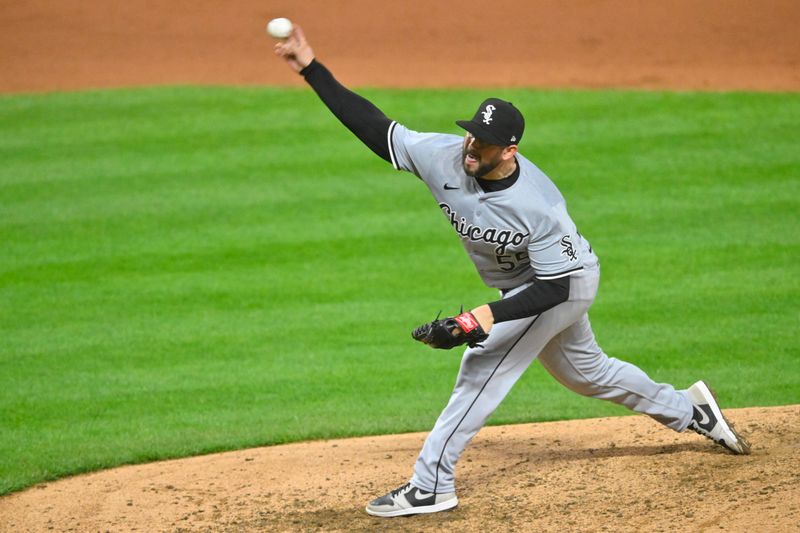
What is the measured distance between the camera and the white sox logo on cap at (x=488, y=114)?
4457 mm

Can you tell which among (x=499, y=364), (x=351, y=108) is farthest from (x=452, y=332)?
(x=351, y=108)

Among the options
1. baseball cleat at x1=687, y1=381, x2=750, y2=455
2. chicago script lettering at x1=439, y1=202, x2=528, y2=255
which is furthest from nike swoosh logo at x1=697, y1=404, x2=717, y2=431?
chicago script lettering at x1=439, y1=202, x2=528, y2=255

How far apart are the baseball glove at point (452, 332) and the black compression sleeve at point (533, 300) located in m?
0.11

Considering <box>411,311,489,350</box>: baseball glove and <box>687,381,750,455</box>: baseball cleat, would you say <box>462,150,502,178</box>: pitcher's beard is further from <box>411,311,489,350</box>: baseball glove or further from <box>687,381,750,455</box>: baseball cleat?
<box>687,381,750,455</box>: baseball cleat

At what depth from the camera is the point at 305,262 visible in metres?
8.69

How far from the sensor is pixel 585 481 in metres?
4.93

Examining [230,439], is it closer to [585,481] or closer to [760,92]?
[585,481]

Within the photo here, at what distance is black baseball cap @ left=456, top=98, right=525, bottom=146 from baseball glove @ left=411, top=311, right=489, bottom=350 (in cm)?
71

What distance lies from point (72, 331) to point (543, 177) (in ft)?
13.6

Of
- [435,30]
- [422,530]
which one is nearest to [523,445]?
[422,530]

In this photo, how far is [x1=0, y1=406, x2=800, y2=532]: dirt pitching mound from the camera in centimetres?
450

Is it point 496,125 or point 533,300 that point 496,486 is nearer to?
point 533,300

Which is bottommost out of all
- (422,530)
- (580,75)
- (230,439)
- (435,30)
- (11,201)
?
(422,530)

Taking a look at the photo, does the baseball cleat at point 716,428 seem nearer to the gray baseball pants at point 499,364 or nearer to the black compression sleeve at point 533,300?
the gray baseball pants at point 499,364
